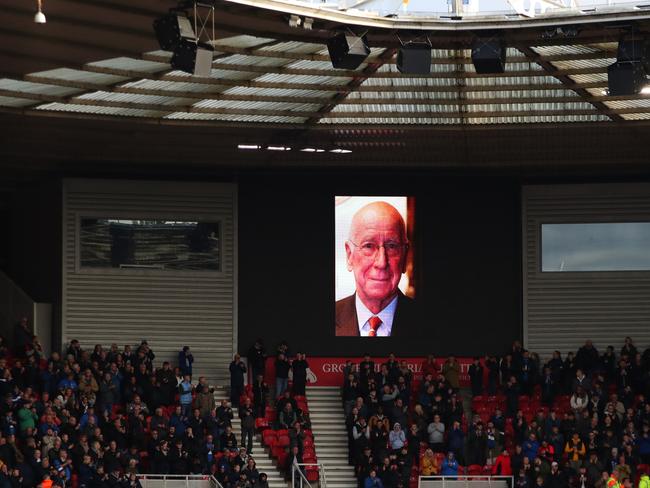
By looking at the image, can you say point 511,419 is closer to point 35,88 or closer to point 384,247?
point 384,247

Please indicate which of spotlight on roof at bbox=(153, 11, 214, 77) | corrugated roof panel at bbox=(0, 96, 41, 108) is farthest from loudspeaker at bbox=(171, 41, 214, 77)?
corrugated roof panel at bbox=(0, 96, 41, 108)

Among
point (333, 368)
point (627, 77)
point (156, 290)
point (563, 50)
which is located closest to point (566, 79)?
point (563, 50)

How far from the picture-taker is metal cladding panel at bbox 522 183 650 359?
113ft

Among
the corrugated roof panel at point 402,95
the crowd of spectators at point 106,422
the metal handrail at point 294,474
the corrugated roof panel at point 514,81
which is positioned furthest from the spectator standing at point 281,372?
the corrugated roof panel at point 514,81

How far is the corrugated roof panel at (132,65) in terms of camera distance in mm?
25672

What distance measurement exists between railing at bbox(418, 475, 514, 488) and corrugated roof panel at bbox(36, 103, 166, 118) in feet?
29.3

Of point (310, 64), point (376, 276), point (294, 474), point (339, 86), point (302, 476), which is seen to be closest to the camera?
point (310, 64)

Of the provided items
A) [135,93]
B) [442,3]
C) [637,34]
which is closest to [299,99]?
[135,93]

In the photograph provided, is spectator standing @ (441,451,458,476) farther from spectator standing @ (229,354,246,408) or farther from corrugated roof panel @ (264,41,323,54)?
corrugated roof panel @ (264,41,323,54)

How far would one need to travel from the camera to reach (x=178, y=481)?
1109 inches

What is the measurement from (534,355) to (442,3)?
38.0 ft

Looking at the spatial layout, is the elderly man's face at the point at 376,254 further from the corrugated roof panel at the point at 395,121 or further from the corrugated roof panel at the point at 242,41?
the corrugated roof panel at the point at 242,41

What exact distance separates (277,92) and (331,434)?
26.5ft

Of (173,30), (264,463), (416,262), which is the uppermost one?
(173,30)
